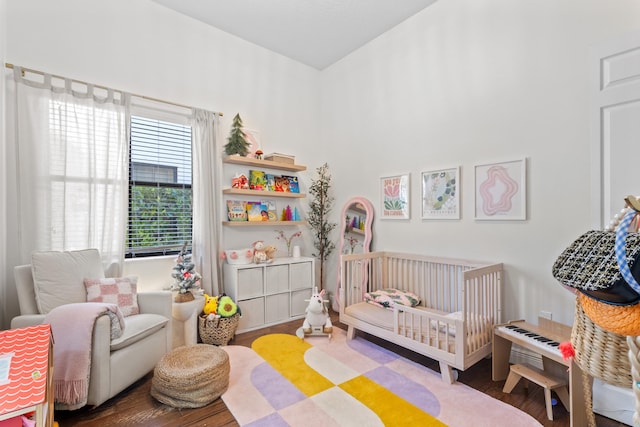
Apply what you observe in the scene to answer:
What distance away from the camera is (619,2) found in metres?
1.88

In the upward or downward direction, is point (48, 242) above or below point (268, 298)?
above

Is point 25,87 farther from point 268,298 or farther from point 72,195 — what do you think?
point 268,298

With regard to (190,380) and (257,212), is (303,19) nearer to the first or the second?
(257,212)

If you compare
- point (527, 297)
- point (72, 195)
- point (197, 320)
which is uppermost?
point (72, 195)

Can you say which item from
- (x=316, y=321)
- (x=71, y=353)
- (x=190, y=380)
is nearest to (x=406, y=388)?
(x=316, y=321)

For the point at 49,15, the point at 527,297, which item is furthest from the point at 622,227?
the point at 49,15

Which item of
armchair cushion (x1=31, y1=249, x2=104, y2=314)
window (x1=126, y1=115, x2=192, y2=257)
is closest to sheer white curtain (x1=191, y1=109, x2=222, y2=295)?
window (x1=126, y1=115, x2=192, y2=257)

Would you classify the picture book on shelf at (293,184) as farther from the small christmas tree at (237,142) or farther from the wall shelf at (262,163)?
the small christmas tree at (237,142)

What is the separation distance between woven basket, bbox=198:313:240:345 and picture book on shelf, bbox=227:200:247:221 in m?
1.11

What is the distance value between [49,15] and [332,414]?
3.68 metres

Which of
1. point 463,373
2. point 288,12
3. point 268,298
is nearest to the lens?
point 463,373

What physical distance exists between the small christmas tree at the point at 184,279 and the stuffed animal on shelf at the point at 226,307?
0.88 feet

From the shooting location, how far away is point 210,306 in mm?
2766

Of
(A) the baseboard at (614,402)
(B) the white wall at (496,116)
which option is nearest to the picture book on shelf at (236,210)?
(B) the white wall at (496,116)
